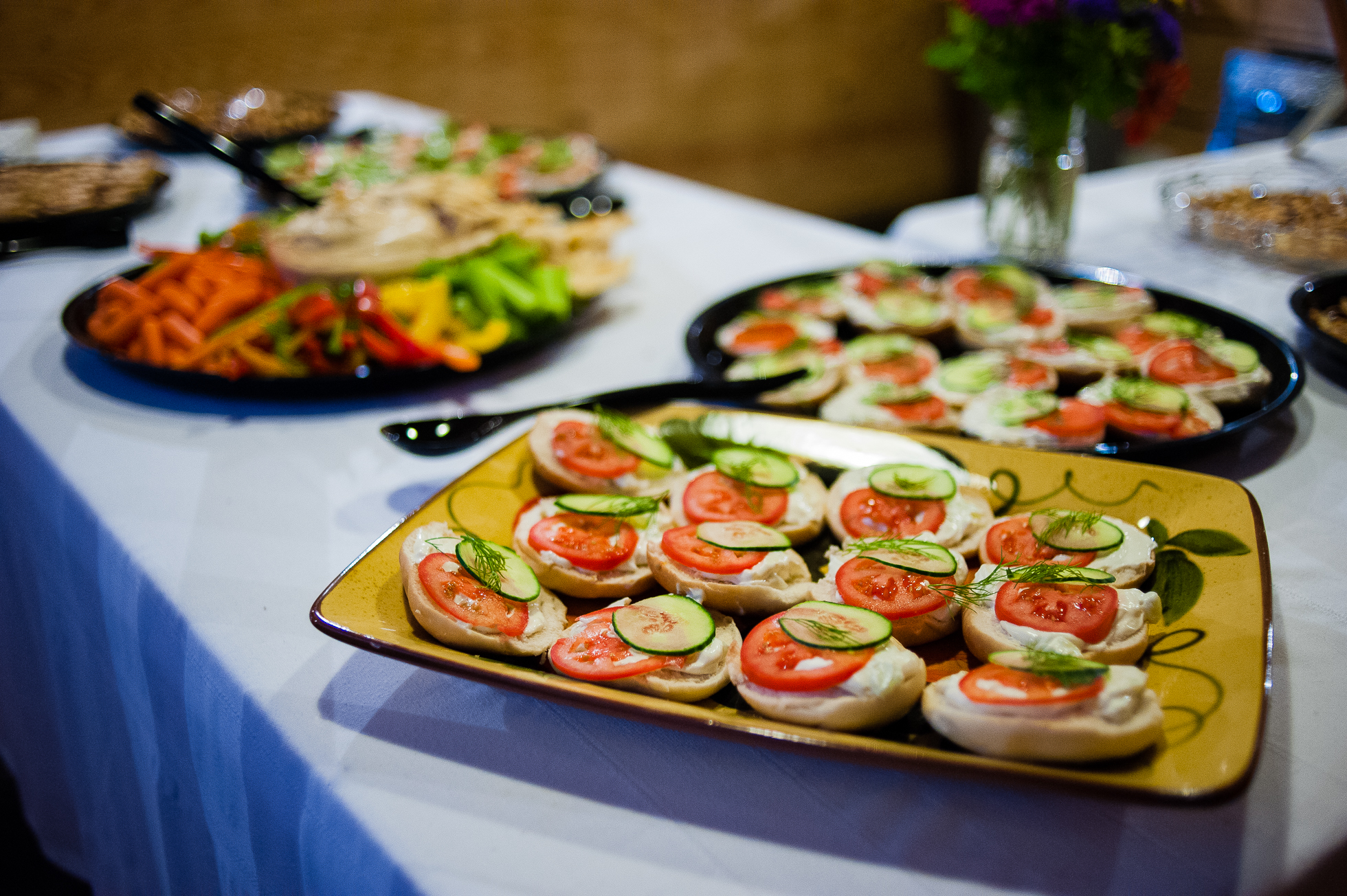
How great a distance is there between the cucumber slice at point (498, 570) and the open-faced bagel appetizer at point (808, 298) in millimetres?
1195

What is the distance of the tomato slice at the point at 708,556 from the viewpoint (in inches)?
46.3

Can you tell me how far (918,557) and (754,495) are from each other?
28 centimetres

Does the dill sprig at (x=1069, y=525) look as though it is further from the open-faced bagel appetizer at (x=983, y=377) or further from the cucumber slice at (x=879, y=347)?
the cucumber slice at (x=879, y=347)

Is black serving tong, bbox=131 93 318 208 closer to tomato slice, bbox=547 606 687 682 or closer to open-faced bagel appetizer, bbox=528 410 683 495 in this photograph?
open-faced bagel appetizer, bbox=528 410 683 495

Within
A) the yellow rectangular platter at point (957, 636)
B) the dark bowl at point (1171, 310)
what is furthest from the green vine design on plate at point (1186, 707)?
the dark bowl at point (1171, 310)

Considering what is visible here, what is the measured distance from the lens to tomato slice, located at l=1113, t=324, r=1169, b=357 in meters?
1.95

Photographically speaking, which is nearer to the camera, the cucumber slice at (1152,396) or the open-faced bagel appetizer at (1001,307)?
the cucumber slice at (1152,396)

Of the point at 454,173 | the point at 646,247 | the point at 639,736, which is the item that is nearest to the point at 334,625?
the point at 639,736

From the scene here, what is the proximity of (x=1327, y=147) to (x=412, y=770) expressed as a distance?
404 cm

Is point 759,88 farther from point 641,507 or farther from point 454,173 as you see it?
point 641,507

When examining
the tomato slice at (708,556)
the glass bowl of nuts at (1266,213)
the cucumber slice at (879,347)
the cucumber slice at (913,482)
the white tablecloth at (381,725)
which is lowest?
the white tablecloth at (381,725)

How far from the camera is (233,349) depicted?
6.55 ft

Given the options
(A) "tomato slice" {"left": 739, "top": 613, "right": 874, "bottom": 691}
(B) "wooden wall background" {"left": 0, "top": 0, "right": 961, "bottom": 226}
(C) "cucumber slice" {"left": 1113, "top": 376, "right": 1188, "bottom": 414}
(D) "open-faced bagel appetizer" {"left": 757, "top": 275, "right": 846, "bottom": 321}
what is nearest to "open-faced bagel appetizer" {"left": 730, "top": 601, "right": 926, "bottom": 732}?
(A) "tomato slice" {"left": 739, "top": 613, "right": 874, "bottom": 691}

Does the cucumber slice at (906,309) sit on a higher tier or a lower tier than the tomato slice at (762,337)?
higher
